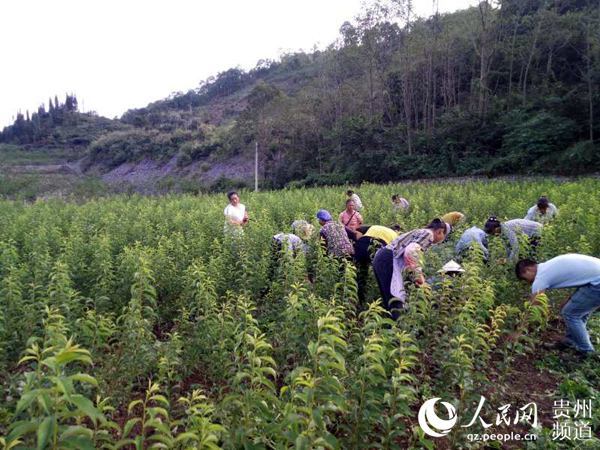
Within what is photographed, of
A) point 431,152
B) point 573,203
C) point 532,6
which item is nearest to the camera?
point 573,203

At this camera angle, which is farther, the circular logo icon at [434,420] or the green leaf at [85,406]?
the circular logo icon at [434,420]

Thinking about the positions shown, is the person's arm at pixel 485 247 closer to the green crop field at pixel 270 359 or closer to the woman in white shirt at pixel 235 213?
the green crop field at pixel 270 359

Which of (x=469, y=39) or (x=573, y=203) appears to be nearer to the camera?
(x=573, y=203)

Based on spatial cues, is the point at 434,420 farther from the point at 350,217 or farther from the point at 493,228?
the point at 350,217

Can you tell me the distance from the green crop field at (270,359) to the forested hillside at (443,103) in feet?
63.6

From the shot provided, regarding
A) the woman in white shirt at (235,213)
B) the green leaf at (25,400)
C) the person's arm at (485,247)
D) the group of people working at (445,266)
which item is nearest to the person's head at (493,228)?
the group of people working at (445,266)

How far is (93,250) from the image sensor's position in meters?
6.61

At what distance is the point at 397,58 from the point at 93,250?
3234cm

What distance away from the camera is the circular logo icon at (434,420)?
2730mm

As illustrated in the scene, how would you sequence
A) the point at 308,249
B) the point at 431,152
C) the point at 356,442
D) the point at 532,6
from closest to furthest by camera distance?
the point at 356,442 < the point at 308,249 < the point at 431,152 < the point at 532,6

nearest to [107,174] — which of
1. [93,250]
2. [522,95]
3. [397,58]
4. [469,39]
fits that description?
[397,58]

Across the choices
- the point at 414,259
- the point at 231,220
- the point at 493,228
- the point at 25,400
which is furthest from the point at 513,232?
the point at 25,400

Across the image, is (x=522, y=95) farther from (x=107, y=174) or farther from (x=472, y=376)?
(x=107, y=174)

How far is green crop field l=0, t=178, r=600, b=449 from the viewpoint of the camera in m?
1.96
